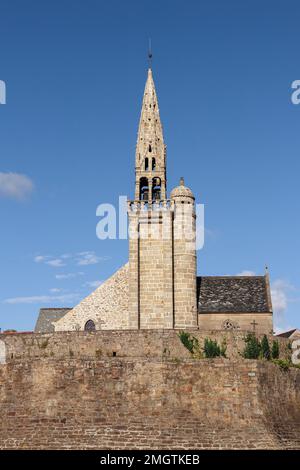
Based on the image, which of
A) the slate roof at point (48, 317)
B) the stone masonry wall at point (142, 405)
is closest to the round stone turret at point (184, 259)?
the stone masonry wall at point (142, 405)

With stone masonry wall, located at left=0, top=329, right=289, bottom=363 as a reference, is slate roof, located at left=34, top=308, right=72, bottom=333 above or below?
above

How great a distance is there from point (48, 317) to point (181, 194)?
18.9m

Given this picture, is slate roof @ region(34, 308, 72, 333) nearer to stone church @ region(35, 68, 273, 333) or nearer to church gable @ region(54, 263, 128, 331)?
church gable @ region(54, 263, 128, 331)

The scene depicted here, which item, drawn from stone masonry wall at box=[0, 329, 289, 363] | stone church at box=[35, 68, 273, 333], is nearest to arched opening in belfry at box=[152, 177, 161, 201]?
stone church at box=[35, 68, 273, 333]

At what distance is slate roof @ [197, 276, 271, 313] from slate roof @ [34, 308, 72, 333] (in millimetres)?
14301

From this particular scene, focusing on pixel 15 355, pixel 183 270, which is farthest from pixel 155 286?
pixel 15 355

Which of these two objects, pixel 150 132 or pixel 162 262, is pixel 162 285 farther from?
pixel 150 132

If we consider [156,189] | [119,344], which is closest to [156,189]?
[156,189]

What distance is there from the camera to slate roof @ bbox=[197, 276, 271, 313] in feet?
180

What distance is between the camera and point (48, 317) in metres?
67.6

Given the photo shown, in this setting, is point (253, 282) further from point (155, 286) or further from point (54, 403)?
point (54, 403)

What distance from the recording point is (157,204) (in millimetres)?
55750
